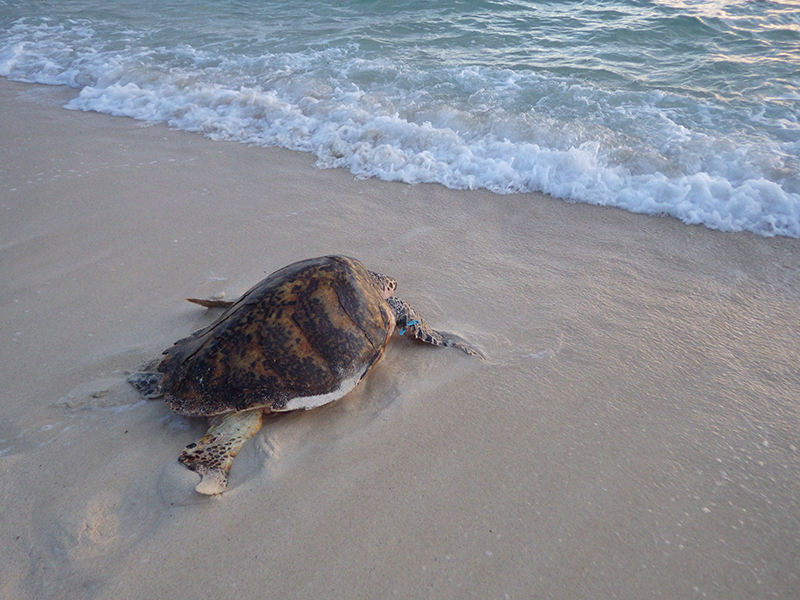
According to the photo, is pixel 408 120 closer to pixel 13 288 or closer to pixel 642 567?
pixel 13 288

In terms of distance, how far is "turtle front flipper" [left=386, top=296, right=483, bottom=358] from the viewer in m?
3.24

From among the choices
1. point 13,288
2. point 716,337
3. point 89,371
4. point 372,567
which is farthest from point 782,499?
point 13,288

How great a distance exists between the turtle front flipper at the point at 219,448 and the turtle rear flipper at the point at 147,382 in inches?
15.0

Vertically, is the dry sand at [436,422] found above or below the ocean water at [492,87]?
below

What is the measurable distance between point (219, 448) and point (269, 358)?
20.2 inches

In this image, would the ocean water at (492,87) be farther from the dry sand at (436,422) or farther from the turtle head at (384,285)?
the turtle head at (384,285)

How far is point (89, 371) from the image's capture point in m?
3.04

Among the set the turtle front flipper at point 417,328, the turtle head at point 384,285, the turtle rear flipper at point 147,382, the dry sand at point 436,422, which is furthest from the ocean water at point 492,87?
the turtle rear flipper at point 147,382

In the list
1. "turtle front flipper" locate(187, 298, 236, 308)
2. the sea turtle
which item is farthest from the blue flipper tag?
"turtle front flipper" locate(187, 298, 236, 308)

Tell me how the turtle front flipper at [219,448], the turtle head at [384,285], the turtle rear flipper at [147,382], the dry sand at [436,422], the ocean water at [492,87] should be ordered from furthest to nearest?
the ocean water at [492,87], the turtle head at [384,285], the turtle rear flipper at [147,382], the turtle front flipper at [219,448], the dry sand at [436,422]

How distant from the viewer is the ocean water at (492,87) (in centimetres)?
528

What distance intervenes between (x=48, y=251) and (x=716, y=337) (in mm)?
5149

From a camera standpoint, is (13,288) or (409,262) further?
(409,262)

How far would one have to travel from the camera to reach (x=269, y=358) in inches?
107
